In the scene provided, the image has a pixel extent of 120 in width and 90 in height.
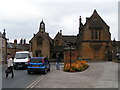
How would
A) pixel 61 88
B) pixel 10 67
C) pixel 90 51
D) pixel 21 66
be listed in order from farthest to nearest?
pixel 90 51 → pixel 21 66 → pixel 10 67 → pixel 61 88

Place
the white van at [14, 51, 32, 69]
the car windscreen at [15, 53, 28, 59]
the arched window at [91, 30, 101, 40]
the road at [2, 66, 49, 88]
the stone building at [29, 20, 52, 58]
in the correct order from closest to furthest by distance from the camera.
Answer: the road at [2, 66, 49, 88]
the white van at [14, 51, 32, 69]
the car windscreen at [15, 53, 28, 59]
the arched window at [91, 30, 101, 40]
the stone building at [29, 20, 52, 58]

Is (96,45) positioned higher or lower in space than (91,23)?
lower

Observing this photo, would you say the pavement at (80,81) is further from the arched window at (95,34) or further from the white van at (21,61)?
the arched window at (95,34)

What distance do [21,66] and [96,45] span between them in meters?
25.2

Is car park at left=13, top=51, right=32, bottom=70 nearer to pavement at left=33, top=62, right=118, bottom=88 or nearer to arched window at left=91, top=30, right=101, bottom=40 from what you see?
pavement at left=33, top=62, right=118, bottom=88

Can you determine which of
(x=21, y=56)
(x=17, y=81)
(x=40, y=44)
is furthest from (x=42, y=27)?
(x=17, y=81)

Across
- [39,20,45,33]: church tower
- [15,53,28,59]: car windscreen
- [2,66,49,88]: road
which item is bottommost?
[2,66,49,88]: road

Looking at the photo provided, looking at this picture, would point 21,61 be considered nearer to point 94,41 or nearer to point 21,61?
point 21,61

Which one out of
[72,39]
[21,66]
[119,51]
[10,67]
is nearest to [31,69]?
[10,67]

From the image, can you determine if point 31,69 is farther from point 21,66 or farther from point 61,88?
point 61,88

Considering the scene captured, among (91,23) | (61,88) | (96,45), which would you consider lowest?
(61,88)

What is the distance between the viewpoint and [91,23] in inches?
1844

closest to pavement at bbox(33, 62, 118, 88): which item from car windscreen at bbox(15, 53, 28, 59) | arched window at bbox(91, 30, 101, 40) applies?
car windscreen at bbox(15, 53, 28, 59)

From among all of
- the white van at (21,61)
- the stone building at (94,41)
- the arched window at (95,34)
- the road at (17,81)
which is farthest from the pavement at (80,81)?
the arched window at (95,34)
